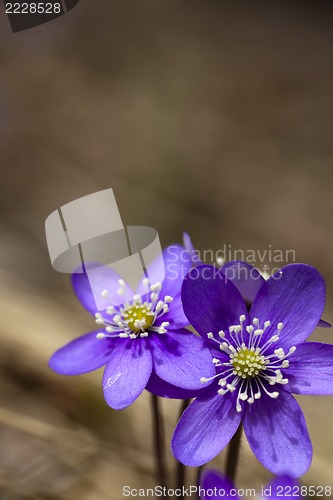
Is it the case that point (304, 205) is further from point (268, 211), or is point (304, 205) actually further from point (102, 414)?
point (102, 414)

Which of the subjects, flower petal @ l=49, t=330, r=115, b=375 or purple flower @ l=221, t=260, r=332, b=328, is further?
flower petal @ l=49, t=330, r=115, b=375

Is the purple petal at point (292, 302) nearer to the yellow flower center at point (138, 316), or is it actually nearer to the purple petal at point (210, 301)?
the purple petal at point (210, 301)

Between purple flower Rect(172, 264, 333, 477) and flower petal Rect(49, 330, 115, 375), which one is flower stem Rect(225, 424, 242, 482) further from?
flower petal Rect(49, 330, 115, 375)

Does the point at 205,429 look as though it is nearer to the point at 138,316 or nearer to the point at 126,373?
the point at 126,373

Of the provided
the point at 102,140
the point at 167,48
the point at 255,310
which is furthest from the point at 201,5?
the point at 255,310

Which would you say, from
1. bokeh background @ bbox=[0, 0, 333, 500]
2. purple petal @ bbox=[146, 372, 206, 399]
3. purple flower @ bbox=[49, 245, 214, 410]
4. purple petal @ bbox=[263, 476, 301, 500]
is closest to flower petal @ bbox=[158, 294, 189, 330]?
purple flower @ bbox=[49, 245, 214, 410]

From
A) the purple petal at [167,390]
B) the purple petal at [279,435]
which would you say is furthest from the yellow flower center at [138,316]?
the purple petal at [279,435]
